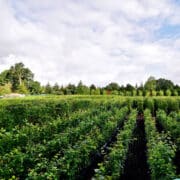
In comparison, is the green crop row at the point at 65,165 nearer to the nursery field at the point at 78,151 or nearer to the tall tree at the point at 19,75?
the nursery field at the point at 78,151

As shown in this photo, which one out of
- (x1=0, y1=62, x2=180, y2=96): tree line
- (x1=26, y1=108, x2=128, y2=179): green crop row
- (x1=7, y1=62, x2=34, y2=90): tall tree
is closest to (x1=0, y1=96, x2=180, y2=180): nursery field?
(x1=26, y1=108, x2=128, y2=179): green crop row

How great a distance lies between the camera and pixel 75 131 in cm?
1152

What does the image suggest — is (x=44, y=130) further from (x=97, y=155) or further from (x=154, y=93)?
(x=154, y=93)

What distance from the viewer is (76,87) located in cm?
6075

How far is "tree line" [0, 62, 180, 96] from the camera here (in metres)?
51.4

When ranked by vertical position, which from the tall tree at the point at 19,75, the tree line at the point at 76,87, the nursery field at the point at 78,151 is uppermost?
the tall tree at the point at 19,75

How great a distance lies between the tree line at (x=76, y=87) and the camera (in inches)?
2024

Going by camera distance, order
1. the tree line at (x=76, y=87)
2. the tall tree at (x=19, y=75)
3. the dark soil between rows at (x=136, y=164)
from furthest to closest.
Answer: the tall tree at (x=19, y=75)
the tree line at (x=76, y=87)
the dark soil between rows at (x=136, y=164)

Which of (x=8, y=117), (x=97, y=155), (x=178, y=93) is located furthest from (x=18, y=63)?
(x=97, y=155)

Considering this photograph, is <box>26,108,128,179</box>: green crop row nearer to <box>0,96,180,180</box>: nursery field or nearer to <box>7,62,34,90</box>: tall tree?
<box>0,96,180,180</box>: nursery field

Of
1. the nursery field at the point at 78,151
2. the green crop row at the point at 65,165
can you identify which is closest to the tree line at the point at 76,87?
the nursery field at the point at 78,151

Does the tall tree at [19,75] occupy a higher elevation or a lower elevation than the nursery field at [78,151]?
higher

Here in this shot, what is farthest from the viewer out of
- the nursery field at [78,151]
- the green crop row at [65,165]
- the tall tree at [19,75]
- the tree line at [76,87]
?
the tall tree at [19,75]

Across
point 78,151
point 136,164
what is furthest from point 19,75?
point 78,151
